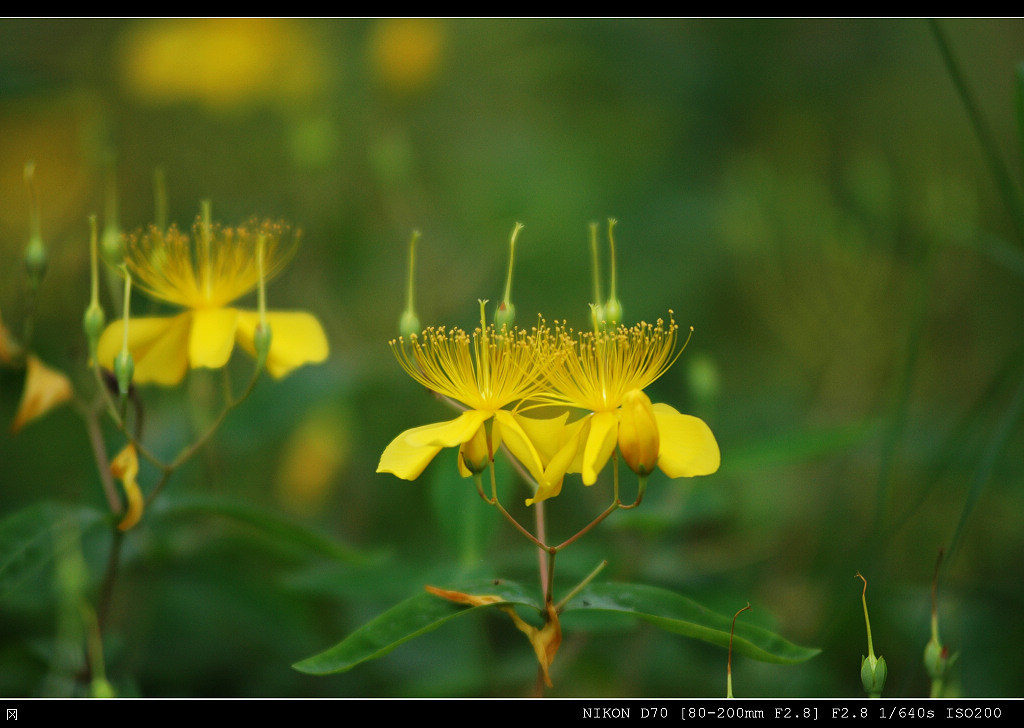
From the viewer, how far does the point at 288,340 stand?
2.15 feet

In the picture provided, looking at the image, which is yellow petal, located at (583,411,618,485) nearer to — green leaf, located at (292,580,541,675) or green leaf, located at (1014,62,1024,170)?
green leaf, located at (292,580,541,675)

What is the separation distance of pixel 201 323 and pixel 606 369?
331mm

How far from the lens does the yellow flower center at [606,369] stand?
566mm

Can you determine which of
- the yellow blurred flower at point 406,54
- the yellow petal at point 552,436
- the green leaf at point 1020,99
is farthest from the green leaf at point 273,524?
the yellow blurred flower at point 406,54

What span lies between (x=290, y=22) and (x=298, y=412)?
0.91 meters

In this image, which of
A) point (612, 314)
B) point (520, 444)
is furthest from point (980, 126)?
point (520, 444)

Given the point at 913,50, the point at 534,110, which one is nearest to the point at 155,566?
the point at 534,110

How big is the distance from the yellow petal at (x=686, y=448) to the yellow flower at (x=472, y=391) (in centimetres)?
9

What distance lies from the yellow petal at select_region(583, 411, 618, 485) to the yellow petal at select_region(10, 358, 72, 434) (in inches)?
17.7

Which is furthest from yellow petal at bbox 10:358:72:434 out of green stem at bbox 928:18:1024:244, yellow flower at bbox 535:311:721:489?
green stem at bbox 928:18:1024:244

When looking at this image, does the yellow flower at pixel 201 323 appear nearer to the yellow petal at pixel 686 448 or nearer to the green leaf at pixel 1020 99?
the yellow petal at pixel 686 448

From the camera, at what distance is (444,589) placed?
55 cm

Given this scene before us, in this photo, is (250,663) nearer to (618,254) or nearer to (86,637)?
(86,637)

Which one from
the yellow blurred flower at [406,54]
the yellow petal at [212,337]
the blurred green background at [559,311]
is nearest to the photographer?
the yellow petal at [212,337]
